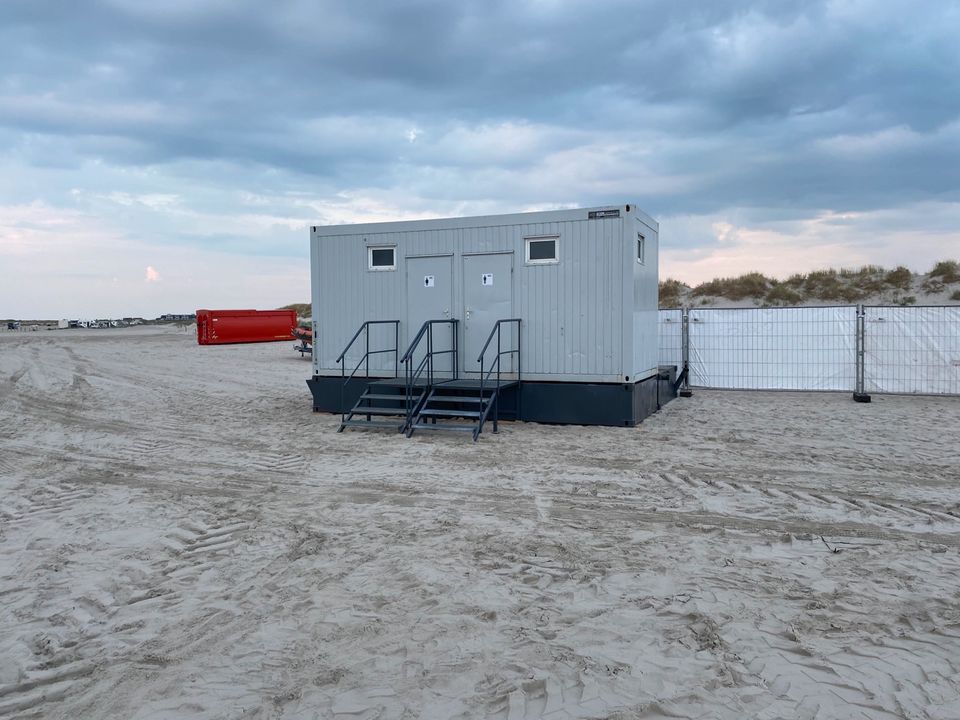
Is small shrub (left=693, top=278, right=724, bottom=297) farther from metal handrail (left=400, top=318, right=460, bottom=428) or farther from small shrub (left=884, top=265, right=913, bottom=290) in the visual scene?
metal handrail (left=400, top=318, right=460, bottom=428)

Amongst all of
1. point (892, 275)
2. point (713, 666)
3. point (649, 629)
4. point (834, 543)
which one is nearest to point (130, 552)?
point (649, 629)

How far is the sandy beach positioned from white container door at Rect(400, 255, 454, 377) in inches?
93.5

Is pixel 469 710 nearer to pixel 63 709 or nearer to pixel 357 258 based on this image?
pixel 63 709

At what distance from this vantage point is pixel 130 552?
5.28 meters

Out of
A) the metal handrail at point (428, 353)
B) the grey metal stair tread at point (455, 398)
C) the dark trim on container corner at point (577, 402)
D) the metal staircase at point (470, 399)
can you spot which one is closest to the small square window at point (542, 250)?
the metal staircase at point (470, 399)

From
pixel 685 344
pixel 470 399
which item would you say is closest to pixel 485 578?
pixel 470 399

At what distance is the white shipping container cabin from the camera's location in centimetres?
1073

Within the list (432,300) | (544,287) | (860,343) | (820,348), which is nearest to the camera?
(544,287)

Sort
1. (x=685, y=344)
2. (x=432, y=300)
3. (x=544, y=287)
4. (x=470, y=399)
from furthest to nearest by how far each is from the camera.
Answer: (x=685, y=344) < (x=432, y=300) < (x=544, y=287) < (x=470, y=399)

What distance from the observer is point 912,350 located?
13.6 metres

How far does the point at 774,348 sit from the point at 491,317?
651 cm

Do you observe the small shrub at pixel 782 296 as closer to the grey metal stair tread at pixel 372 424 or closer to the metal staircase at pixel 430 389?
the metal staircase at pixel 430 389

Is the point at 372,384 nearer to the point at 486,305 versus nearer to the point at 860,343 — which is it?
the point at 486,305

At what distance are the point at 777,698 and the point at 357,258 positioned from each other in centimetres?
1012
